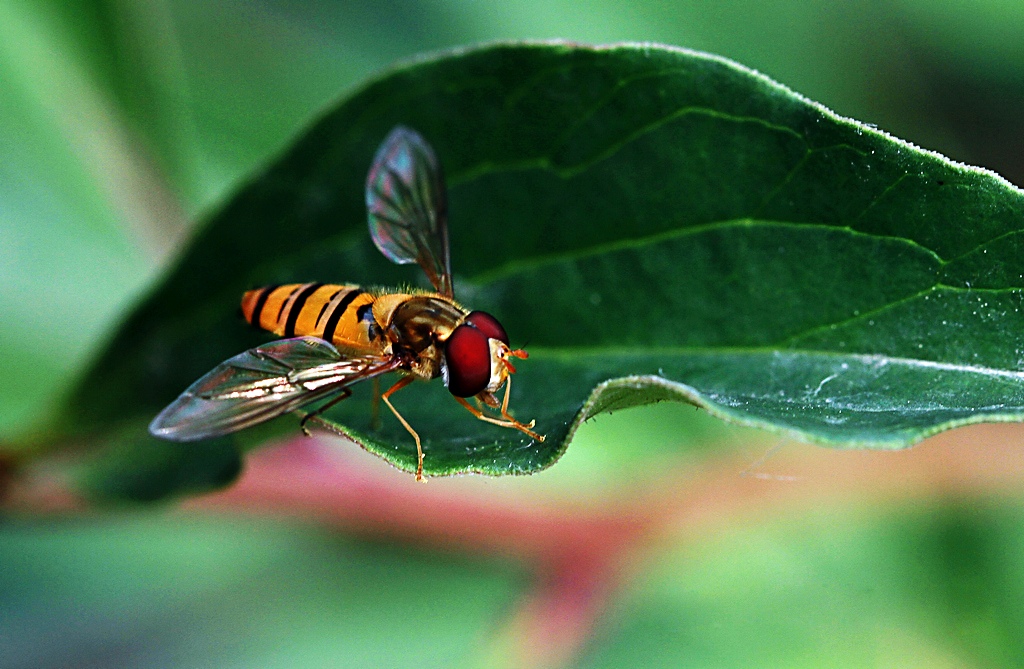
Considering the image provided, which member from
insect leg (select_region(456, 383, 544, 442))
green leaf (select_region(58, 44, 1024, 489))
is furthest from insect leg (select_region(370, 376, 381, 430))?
insect leg (select_region(456, 383, 544, 442))

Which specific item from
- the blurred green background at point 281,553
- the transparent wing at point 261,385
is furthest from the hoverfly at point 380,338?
the blurred green background at point 281,553

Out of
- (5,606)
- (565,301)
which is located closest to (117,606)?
(5,606)

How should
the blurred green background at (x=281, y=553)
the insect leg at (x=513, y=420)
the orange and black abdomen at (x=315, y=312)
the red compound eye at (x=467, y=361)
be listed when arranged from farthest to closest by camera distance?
1. the blurred green background at (x=281, y=553)
2. the orange and black abdomen at (x=315, y=312)
3. the red compound eye at (x=467, y=361)
4. the insect leg at (x=513, y=420)

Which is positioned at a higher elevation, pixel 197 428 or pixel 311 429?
pixel 311 429

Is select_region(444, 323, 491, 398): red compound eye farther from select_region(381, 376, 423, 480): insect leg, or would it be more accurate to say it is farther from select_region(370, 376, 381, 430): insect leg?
select_region(370, 376, 381, 430): insect leg

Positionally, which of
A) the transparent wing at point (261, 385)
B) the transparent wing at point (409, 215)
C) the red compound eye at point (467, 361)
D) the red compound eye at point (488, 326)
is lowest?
the transparent wing at point (261, 385)

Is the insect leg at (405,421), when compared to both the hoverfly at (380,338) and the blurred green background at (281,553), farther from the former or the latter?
the blurred green background at (281,553)

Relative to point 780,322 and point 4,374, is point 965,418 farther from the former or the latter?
point 4,374
